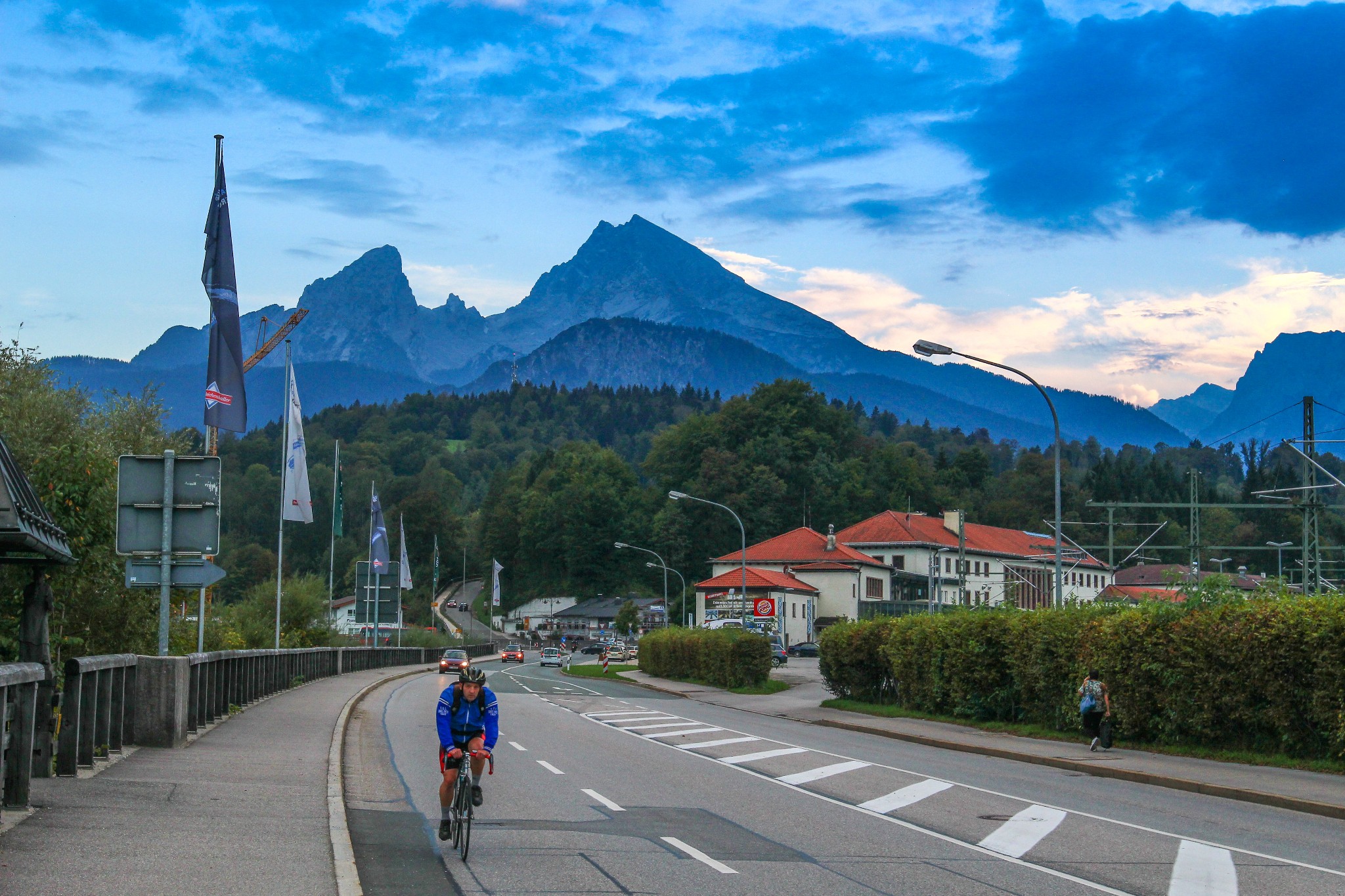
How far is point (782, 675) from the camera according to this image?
195ft

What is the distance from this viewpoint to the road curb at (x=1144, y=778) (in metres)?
15.4

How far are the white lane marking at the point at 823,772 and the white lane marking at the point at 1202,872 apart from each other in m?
6.34

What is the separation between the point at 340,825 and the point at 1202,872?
7.36 metres

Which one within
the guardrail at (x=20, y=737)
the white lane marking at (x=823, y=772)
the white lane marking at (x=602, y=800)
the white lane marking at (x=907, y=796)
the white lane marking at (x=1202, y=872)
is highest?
the guardrail at (x=20, y=737)

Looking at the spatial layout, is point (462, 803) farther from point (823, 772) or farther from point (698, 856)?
point (823, 772)

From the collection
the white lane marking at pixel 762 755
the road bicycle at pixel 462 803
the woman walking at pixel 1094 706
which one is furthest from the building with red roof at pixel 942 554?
the road bicycle at pixel 462 803

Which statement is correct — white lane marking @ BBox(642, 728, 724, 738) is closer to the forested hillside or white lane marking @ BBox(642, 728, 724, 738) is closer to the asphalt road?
the asphalt road

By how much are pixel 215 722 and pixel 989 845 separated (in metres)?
14.6

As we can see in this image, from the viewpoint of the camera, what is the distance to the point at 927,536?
121 meters

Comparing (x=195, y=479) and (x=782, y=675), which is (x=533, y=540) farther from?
(x=195, y=479)

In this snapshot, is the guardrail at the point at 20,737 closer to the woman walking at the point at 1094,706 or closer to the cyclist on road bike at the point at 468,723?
the cyclist on road bike at the point at 468,723

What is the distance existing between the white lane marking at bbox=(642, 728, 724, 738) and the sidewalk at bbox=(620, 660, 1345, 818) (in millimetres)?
3733

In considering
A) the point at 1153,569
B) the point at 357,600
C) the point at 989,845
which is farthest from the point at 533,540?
the point at 989,845

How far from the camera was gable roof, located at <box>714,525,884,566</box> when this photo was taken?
110125 millimetres
